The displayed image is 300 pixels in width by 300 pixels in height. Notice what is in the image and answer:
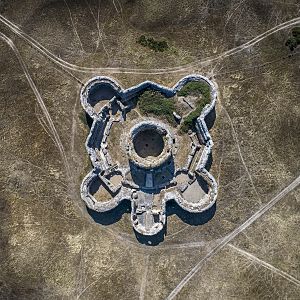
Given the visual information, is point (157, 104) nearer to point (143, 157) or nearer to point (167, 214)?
point (143, 157)

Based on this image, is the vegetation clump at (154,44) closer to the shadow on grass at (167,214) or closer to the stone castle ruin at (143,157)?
the stone castle ruin at (143,157)

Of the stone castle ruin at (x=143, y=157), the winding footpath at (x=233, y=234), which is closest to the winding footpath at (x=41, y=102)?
the stone castle ruin at (x=143, y=157)

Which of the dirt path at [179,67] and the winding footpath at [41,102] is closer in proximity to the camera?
the winding footpath at [41,102]

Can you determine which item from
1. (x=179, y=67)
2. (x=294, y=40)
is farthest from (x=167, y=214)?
(x=294, y=40)

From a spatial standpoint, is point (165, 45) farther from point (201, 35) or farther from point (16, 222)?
point (16, 222)

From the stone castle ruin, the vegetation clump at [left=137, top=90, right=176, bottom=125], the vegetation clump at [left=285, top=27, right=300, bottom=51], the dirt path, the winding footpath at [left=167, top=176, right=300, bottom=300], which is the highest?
the vegetation clump at [left=285, top=27, right=300, bottom=51]

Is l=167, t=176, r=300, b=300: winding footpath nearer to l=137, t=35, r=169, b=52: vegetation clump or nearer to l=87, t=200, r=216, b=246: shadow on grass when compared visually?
l=87, t=200, r=216, b=246: shadow on grass

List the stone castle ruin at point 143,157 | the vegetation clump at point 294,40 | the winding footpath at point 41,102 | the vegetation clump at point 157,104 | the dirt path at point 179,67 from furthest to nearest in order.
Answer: the dirt path at point 179,67, the vegetation clump at point 294,40, the winding footpath at point 41,102, the vegetation clump at point 157,104, the stone castle ruin at point 143,157

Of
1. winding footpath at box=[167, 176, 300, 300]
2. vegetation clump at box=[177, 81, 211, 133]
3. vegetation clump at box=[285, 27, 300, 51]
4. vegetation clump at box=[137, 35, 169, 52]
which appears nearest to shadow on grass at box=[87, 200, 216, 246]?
winding footpath at box=[167, 176, 300, 300]
